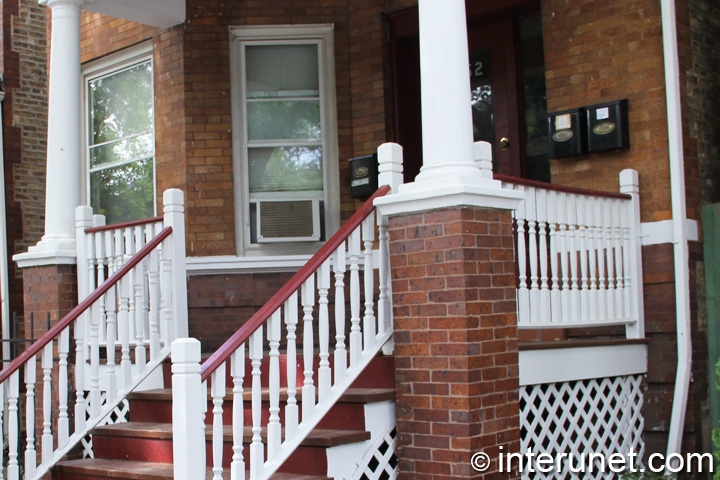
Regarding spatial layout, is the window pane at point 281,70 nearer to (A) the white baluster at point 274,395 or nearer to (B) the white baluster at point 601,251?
(B) the white baluster at point 601,251

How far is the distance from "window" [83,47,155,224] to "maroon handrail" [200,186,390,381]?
12.7 feet

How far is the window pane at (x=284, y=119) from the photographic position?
27.0 feet

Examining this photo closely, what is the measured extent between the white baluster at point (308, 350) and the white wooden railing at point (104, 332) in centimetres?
177

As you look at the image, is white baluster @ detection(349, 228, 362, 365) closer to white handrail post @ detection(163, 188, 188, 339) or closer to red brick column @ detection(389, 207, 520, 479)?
red brick column @ detection(389, 207, 520, 479)

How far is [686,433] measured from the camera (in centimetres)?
645

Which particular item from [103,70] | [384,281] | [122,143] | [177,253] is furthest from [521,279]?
[103,70]

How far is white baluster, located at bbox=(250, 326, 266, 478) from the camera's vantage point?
4.53m

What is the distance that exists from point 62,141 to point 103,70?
194 cm

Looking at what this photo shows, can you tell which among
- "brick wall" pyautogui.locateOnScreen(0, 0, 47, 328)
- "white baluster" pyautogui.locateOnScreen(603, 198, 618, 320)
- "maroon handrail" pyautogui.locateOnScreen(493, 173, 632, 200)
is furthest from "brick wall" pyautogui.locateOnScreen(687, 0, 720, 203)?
"brick wall" pyautogui.locateOnScreen(0, 0, 47, 328)

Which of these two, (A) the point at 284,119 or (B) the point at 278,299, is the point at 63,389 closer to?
(B) the point at 278,299

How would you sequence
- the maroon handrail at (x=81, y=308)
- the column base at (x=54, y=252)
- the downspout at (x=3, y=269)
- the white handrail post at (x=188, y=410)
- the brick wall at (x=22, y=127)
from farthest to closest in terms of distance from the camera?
the brick wall at (x=22, y=127), the downspout at (x=3, y=269), the column base at (x=54, y=252), the maroon handrail at (x=81, y=308), the white handrail post at (x=188, y=410)

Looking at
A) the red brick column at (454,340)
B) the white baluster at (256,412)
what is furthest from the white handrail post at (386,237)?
the white baluster at (256,412)

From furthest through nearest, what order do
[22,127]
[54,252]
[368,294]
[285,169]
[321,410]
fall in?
1. [22,127]
2. [285,169]
3. [54,252]
4. [368,294]
5. [321,410]

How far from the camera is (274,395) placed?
4.64 metres
